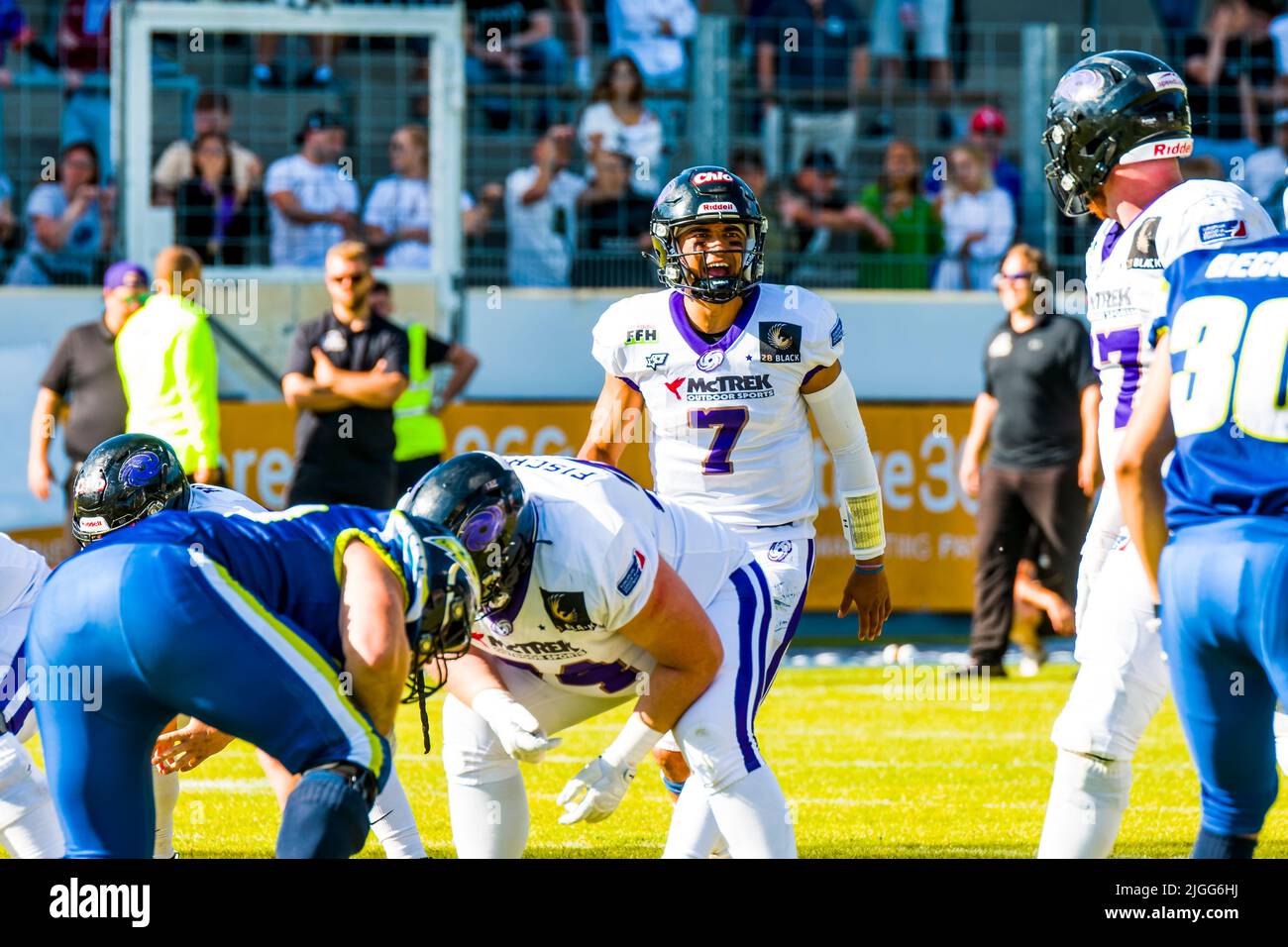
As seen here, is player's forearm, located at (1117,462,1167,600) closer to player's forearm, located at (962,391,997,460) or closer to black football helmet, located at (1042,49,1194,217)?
black football helmet, located at (1042,49,1194,217)

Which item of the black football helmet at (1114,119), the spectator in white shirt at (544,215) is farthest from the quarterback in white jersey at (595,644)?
the spectator in white shirt at (544,215)

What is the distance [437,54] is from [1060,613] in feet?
18.6

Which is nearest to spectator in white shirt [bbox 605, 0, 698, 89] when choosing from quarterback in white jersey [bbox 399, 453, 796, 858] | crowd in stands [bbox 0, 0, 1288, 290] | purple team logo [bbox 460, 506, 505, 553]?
crowd in stands [bbox 0, 0, 1288, 290]

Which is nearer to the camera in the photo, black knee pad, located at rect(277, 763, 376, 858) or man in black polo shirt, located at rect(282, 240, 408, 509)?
black knee pad, located at rect(277, 763, 376, 858)

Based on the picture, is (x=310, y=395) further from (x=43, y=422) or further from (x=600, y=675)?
(x=600, y=675)

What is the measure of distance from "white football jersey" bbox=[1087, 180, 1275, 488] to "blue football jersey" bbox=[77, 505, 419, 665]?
193 centimetres

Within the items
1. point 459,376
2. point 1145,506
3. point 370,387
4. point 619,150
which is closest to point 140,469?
point 1145,506

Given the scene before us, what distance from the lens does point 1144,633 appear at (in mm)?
4594

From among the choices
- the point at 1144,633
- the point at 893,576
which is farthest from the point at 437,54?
the point at 1144,633

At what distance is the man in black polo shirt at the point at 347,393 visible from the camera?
31.8ft

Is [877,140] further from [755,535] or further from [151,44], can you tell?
[755,535]

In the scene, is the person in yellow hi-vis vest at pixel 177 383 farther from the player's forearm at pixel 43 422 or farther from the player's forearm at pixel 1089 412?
the player's forearm at pixel 1089 412

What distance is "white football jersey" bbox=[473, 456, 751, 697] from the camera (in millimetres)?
4184

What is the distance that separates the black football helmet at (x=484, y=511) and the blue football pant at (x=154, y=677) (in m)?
0.45
